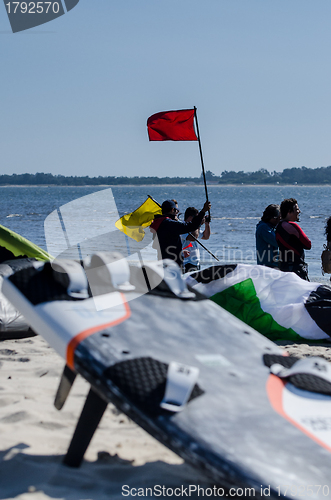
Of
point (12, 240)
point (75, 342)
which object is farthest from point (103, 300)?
point (12, 240)

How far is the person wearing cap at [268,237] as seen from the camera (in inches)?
259

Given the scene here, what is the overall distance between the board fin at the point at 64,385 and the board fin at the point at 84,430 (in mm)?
385

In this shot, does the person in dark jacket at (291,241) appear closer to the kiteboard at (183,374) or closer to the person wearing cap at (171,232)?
the person wearing cap at (171,232)

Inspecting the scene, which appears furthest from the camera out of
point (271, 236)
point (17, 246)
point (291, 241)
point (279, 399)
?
point (271, 236)

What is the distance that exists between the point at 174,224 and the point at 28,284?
3.89 meters

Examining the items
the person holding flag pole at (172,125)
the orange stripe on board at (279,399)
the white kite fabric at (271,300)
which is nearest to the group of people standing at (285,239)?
the white kite fabric at (271,300)

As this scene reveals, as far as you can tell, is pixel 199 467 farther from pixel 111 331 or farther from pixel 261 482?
pixel 111 331

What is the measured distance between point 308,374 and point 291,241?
12.6 ft

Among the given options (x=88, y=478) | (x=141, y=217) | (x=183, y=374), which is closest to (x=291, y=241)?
(x=141, y=217)

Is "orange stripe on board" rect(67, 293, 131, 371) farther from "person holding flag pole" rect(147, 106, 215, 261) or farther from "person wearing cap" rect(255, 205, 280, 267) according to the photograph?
"person holding flag pole" rect(147, 106, 215, 261)

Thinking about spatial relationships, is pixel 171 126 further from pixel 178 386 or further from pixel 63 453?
pixel 178 386

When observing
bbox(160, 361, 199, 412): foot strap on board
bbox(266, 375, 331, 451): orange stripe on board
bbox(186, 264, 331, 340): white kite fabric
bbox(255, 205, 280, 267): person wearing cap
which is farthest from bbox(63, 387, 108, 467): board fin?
bbox(255, 205, 280, 267): person wearing cap

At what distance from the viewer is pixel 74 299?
254cm

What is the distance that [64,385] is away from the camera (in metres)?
2.75
